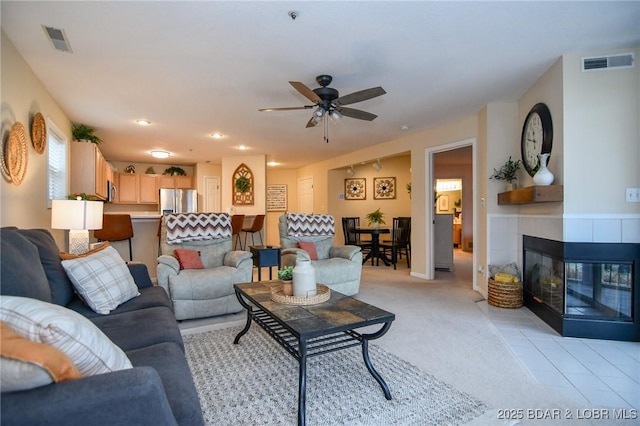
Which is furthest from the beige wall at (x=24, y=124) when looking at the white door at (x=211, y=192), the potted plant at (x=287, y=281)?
the white door at (x=211, y=192)

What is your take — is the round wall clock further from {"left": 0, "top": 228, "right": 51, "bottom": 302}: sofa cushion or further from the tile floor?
{"left": 0, "top": 228, "right": 51, "bottom": 302}: sofa cushion

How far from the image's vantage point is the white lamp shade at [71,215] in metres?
2.82

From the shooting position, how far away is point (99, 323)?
5.86 feet

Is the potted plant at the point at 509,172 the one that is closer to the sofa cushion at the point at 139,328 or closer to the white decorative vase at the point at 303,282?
the white decorative vase at the point at 303,282

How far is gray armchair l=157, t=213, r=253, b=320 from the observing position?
3090 millimetres

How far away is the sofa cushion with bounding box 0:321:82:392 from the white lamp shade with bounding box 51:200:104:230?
7.97ft

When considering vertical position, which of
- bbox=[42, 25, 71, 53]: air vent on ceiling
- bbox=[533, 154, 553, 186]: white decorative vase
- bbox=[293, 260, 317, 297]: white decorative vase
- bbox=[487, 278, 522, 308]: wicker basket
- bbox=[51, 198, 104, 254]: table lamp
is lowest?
bbox=[487, 278, 522, 308]: wicker basket

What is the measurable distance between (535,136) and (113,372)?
13.0ft

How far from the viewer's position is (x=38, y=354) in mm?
794

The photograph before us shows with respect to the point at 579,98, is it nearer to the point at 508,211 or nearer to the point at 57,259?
the point at 508,211

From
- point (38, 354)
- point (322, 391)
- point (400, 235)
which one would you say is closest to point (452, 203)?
point (400, 235)

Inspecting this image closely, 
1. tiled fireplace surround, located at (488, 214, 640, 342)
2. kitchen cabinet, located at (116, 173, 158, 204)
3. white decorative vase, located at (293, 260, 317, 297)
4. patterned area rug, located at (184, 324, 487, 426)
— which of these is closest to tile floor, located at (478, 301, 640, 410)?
patterned area rug, located at (184, 324, 487, 426)

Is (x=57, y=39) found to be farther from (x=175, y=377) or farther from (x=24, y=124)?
(x=175, y=377)

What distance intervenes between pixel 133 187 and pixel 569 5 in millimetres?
7917
